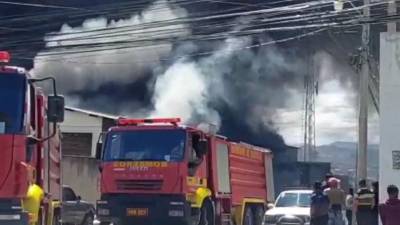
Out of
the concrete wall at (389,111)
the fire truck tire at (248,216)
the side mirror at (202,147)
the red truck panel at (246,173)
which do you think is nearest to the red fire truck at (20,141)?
the side mirror at (202,147)

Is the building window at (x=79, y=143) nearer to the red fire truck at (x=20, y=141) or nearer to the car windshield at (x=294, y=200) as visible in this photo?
the car windshield at (x=294, y=200)

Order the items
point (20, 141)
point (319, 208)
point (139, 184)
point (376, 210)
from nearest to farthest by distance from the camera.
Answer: point (20, 141) → point (319, 208) → point (376, 210) → point (139, 184)

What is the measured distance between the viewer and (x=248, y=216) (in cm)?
2339

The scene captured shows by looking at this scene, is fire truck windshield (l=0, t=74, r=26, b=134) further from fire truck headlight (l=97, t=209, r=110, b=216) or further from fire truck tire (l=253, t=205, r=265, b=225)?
fire truck tire (l=253, t=205, r=265, b=225)

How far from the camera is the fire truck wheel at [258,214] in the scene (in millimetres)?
24078

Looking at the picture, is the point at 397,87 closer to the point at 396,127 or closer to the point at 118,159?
the point at 396,127

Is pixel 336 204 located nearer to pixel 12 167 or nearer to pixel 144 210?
pixel 144 210

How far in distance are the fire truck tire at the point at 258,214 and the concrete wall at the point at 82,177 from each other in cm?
1026

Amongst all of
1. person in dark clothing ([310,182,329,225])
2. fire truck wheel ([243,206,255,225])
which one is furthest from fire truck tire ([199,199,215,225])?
person in dark clothing ([310,182,329,225])

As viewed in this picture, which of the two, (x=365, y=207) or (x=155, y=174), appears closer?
(x=365, y=207)

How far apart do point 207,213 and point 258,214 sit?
4.87 meters

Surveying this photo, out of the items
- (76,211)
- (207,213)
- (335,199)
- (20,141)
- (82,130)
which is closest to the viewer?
(20,141)

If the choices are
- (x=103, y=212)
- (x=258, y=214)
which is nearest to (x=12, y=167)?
(x=103, y=212)

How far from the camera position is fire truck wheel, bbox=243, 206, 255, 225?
75.4 ft
